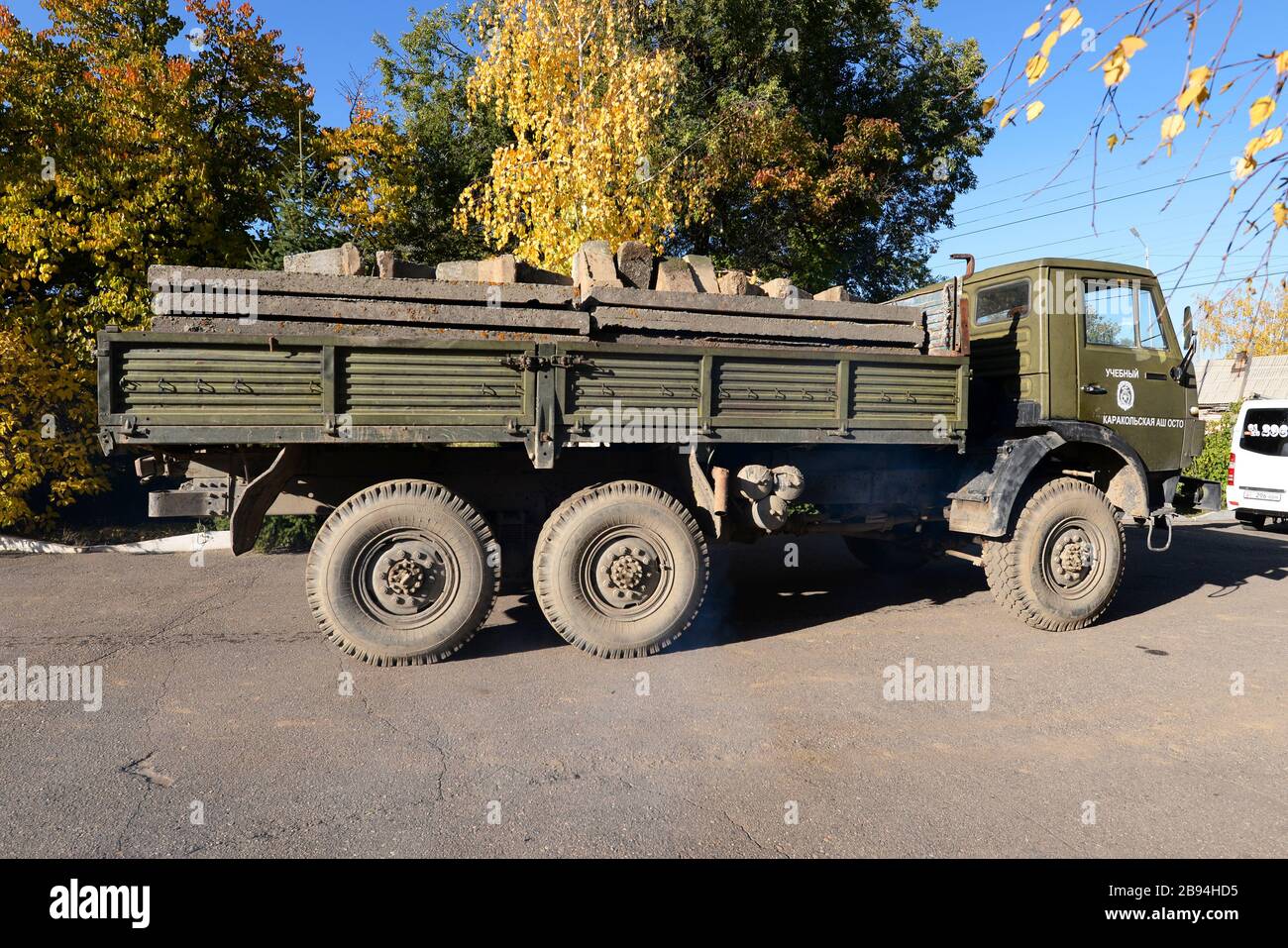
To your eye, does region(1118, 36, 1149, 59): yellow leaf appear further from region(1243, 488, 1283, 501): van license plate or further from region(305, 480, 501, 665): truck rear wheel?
region(1243, 488, 1283, 501): van license plate

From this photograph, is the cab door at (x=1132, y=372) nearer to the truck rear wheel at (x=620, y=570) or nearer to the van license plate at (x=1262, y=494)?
the truck rear wheel at (x=620, y=570)

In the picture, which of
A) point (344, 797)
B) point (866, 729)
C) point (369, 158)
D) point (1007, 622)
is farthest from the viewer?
point (369, 158)

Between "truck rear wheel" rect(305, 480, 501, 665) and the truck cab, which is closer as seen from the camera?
"truck rear wheel" rect(305, 480, 501, 665)

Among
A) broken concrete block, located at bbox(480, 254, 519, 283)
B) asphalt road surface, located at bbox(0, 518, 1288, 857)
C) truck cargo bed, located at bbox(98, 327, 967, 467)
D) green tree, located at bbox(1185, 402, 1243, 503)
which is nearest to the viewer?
asphalt road surface, located at bbox(0, 518, 1288, 857)

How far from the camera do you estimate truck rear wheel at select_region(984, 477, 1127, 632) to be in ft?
21.2

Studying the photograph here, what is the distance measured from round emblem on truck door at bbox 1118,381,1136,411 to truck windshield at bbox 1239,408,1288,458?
7908 mm

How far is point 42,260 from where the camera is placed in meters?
9.80

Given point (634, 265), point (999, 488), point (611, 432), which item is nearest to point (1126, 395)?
point (999, 488)

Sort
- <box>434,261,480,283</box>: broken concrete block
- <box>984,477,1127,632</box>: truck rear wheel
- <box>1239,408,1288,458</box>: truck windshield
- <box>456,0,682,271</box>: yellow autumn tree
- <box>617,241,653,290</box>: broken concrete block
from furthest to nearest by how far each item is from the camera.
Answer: <box>1239,408,1288,458</box>: truck windshield, <box>456,0,682,271</box>: yellow autumn tree, <box>984,477,1127,632</box>: truck rear wheel, <box>617,241,653,290</box>: broken concrete block, <box>434,261,480,283</box>: broken concrete block

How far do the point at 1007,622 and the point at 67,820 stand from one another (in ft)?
20.2

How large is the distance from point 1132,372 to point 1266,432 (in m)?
8.07

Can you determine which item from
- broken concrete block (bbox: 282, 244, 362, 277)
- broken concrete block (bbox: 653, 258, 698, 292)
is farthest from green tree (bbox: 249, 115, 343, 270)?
broken concrete block (bbox: 653, 258, 698, 292)
